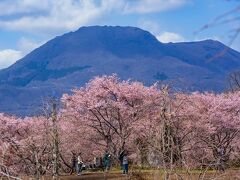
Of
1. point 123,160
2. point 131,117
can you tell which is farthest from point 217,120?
point 123,160

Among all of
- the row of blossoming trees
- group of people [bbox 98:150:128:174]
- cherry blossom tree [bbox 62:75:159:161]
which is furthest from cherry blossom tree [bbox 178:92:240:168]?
group of people [bbox 98:150:128:174]

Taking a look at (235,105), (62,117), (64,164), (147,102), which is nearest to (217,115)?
(235,105)

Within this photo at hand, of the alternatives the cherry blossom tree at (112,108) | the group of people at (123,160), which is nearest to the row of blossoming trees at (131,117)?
the cherry blossom tree at (112,108)

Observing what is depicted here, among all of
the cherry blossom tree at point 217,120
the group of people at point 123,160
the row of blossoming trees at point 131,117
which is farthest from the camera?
the row of blossoming trees at point 131,117

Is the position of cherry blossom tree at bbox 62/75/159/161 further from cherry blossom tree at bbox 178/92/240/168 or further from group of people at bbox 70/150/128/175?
cherry blossom tree at bbox 178/92/240/168

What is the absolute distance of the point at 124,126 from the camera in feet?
123

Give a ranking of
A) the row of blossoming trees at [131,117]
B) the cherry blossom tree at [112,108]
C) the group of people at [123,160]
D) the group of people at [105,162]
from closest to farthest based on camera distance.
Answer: the group of people at [105,162] → the group of people at [123,160] → the row of blossoming trees at [131,117] → the cherry blossom tree at [112,108]

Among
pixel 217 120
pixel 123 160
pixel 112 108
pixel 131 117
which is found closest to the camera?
pixel 123 160

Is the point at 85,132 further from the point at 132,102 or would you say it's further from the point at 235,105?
the point at 235,105

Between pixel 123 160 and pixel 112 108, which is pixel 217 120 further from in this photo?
pixel 112 108

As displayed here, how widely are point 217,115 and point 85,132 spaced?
991 centimetres

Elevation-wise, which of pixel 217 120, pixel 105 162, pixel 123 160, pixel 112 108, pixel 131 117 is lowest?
pixel 105 162

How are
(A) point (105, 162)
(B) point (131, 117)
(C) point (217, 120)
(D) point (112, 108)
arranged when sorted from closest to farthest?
(A) point (105, 162), (C) point (217, 120), (D) point (112, 108), (B) point (131, 117)

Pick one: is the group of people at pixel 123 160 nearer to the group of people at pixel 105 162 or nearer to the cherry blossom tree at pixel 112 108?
the group of people at pixel 105 162
